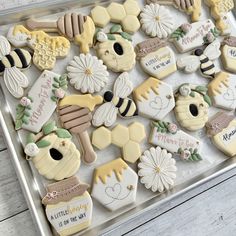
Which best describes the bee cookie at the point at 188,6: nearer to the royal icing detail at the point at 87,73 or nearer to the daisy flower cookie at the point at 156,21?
the daisy flower cookie at the point at 156,21

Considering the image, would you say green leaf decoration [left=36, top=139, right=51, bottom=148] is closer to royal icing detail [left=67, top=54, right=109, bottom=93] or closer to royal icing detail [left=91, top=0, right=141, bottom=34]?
royal icing detail [left=67, top=54, right=109, bottom=93]

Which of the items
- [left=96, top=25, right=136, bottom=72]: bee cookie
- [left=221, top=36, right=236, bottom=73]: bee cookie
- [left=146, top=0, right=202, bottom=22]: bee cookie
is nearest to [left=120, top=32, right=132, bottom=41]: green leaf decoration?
[left=96, top=25, right=136, bottom=72]: bee cookie

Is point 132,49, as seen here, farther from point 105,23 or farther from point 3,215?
point 3,215

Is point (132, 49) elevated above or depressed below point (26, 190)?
above

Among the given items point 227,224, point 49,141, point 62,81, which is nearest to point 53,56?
point 62,81

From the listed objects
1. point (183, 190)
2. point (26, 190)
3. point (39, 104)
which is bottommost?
point (183, 190)

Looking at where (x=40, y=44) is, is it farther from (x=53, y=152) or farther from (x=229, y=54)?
(x=229, y=54)

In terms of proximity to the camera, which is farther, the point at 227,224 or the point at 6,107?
the point at 227,224
